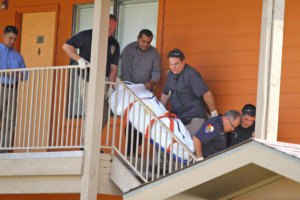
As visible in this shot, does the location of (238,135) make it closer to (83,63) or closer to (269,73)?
(269,73)

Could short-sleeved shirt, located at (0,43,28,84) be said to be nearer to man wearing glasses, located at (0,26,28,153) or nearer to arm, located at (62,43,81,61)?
man wearing glasses, located at (0,26,28,153)

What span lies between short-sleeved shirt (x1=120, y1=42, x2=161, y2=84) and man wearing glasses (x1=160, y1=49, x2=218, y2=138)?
0.74 m

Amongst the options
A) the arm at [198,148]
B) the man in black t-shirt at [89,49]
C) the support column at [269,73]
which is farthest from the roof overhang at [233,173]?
the man in black t-shirt at [89,49]

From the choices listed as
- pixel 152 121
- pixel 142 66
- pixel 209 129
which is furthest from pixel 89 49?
pixel 209 129

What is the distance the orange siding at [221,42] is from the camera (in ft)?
31.9

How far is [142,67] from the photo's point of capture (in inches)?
403

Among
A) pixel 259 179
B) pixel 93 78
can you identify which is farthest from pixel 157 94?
pixel 259 179

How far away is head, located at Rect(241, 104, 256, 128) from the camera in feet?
27.8

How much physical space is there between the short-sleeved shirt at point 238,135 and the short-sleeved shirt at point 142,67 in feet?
6.45

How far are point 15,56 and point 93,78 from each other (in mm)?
2091

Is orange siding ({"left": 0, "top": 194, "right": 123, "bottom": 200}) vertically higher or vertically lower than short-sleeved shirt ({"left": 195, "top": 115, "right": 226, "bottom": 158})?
lower

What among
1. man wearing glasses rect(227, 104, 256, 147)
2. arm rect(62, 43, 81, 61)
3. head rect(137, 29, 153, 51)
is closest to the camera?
man wearing glasses rect(227, 104, 256, 147)

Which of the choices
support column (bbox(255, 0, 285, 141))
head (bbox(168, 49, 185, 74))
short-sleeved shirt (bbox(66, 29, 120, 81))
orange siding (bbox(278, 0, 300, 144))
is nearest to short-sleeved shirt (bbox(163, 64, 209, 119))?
head (bbox(168, 49, 185, 74))

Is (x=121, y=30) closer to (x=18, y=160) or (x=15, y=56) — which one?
(x=15, y=56)
